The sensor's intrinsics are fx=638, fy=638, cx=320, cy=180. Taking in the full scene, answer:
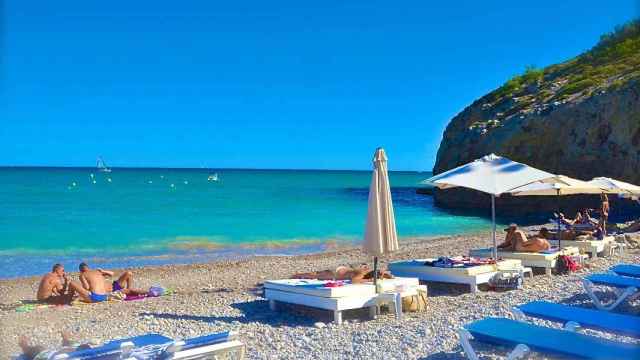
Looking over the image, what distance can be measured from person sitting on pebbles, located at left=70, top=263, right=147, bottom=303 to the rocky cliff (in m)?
28.0

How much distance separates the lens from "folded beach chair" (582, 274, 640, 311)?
830 centimetres

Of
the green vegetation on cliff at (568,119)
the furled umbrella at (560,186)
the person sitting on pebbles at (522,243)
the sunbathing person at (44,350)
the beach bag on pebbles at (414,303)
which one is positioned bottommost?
the beach bag on pebbles at (414,303)

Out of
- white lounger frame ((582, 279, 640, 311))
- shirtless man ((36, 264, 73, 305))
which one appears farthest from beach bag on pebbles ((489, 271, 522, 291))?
shirtless man ((36, 264, 73, 305))

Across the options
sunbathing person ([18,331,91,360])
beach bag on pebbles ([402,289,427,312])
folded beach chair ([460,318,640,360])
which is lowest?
beach bag on pebbles ([402,289,427,312])

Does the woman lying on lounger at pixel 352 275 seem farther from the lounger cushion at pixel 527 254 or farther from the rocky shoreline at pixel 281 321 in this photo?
the lounger cushion at pixel 527 254

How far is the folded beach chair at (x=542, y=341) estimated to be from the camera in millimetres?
5141

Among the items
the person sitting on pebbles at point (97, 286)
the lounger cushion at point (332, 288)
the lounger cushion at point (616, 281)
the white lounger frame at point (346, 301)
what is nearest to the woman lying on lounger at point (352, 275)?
the lounger cushion at point (332, 288)

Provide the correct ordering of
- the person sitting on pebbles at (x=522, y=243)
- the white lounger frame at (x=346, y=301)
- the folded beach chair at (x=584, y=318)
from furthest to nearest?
the person sitting on pebbles at (x=522, y=243), the white lounger frame at (x=346, y=301), the folded beach chair at (x=584, y=318)

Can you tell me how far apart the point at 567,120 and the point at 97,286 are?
103ft

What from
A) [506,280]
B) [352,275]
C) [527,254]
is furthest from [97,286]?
[527,254]

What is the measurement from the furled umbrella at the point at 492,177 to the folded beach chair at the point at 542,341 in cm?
514

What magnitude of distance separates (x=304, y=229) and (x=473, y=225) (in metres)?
8.10

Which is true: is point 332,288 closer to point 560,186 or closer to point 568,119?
point 560,186

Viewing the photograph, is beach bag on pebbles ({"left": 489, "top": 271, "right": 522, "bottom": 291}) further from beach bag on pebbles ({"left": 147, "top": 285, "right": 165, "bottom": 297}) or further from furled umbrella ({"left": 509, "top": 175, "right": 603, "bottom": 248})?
beach bag on pebbles ({"left": 147, "top": 285, "right": 165, "bottom": 297})
